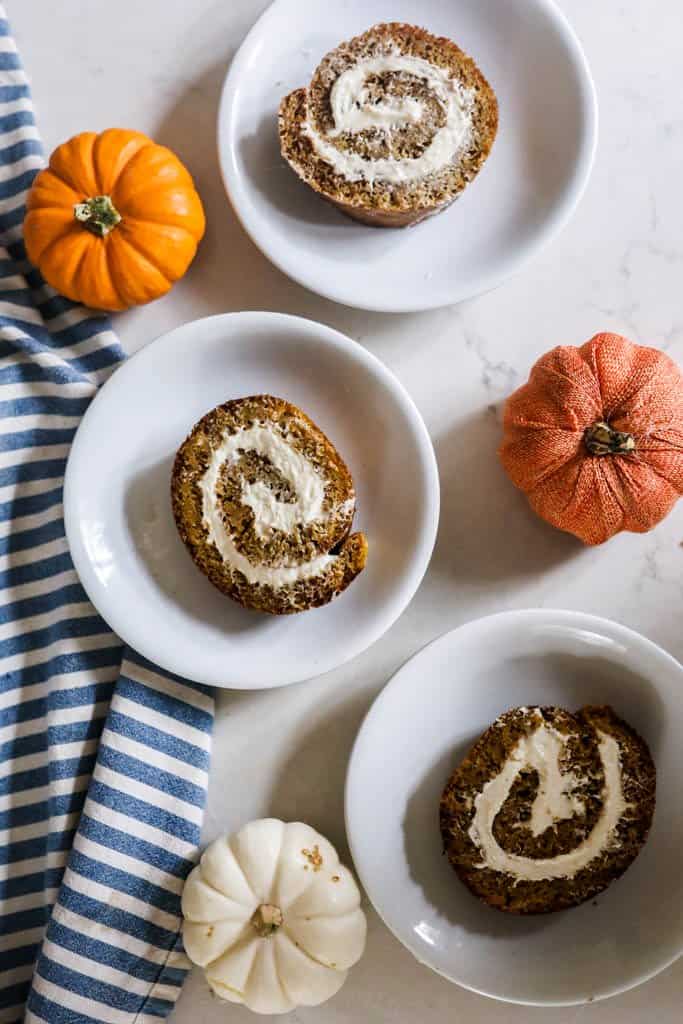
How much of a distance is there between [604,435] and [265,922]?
69 centimetres

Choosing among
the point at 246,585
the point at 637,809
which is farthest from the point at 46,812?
the point at 637,809

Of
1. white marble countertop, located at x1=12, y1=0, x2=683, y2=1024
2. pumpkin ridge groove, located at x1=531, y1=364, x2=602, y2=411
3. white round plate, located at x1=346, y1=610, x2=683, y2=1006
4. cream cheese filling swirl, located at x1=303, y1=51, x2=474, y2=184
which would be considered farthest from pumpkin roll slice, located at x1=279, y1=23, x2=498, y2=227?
white round plate, located at x1=346, y1=610, x2=683, y2=1006

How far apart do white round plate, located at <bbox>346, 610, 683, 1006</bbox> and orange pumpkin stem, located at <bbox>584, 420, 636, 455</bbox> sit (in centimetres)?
21

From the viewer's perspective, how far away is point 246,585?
1225 millimetres

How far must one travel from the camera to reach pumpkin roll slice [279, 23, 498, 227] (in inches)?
48.3

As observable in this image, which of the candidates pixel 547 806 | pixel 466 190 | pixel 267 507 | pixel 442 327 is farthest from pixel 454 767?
pixel 466 190

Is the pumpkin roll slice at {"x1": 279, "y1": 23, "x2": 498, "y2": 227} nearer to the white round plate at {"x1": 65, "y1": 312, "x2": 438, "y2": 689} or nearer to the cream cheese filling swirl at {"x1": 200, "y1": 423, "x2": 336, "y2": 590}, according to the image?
the white round plate at {"x1": 65, "y1": 312, "x2": 438, "y2": 689}

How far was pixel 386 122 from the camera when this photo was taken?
1.24m

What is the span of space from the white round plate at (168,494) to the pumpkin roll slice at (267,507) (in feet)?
0.18

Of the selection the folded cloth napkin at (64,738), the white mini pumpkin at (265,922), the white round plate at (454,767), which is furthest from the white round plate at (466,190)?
the white mini pumpkin at (265,922)

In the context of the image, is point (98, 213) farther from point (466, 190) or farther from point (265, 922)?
point (265, 922)

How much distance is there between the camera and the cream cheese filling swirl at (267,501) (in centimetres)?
121

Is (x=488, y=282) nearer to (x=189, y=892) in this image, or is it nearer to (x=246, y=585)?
(x=246, y=585)

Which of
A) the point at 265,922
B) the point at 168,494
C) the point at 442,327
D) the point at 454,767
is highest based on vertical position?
the point at 442,327
